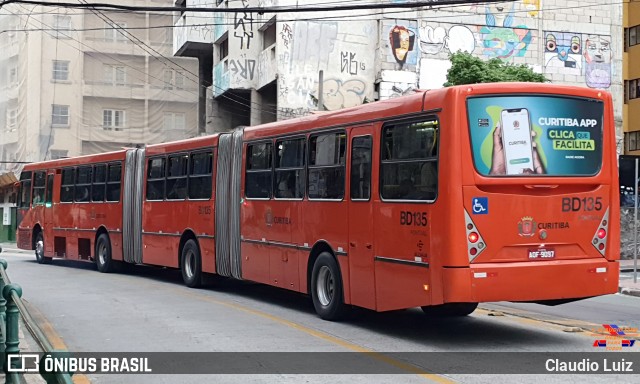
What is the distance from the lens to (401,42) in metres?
36.5

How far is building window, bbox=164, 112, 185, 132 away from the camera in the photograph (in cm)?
5866

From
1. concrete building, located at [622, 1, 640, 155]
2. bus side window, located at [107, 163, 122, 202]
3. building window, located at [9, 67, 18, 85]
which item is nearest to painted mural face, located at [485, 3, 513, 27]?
concrete building, located at [622, 1, 640, 155]

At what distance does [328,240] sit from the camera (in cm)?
1234

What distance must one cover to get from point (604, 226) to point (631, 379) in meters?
2.61

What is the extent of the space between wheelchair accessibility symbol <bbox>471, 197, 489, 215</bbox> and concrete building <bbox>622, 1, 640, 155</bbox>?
40.7 m

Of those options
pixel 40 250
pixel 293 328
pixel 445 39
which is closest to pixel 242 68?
pixel 445 39

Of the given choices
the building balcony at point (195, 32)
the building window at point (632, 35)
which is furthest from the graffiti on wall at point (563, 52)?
the building balcony at point (195, 32)

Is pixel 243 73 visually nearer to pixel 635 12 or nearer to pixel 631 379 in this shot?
pixel 635 12

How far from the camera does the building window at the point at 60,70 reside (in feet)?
183

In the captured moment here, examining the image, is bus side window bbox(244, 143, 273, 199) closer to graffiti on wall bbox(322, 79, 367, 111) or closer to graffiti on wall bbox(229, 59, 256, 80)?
graffiti on wall bbox(322, 79, 367, 111)

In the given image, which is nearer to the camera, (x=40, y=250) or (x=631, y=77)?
(x=40, y=250)

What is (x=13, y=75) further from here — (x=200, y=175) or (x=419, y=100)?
(x=419, y=100)

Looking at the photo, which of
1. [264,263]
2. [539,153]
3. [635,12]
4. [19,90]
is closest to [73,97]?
[19,90]

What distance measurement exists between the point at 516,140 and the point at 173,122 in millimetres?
50833
